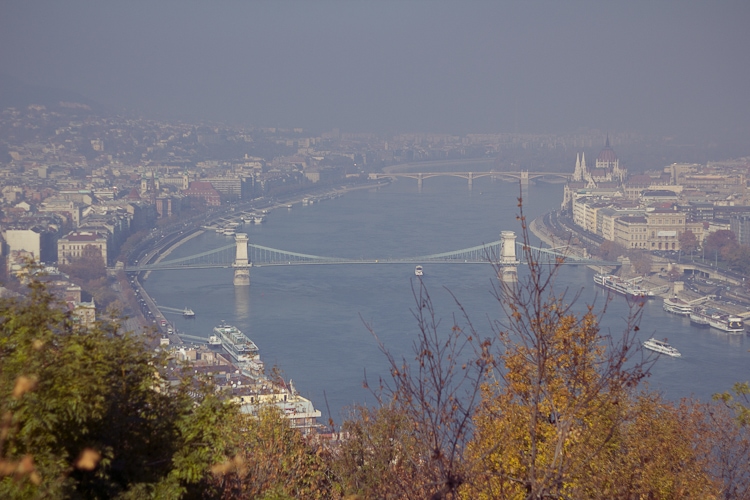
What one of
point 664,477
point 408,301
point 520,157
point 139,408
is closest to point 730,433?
point 664,477

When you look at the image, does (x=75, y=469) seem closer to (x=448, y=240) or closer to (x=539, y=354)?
(x=539, y=354)

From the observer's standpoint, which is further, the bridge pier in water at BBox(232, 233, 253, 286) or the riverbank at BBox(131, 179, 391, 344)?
the bridge pier in water at BBox(232, 233, 253, 286)

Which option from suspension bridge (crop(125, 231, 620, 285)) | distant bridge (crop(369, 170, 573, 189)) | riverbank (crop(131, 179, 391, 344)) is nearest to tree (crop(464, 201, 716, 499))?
riverbank (crop(131, 179, 391, 344))

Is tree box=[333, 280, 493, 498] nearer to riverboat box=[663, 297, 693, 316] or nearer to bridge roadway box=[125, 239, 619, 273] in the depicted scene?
riverboat box=[663, 297, 693, 316]

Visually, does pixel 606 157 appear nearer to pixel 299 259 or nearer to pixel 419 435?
pixel 299 259

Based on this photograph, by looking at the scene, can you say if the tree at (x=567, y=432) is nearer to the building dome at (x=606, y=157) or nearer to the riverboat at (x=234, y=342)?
the riverboat at (x=234, y=342)

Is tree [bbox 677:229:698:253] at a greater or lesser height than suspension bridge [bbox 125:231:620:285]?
greater
